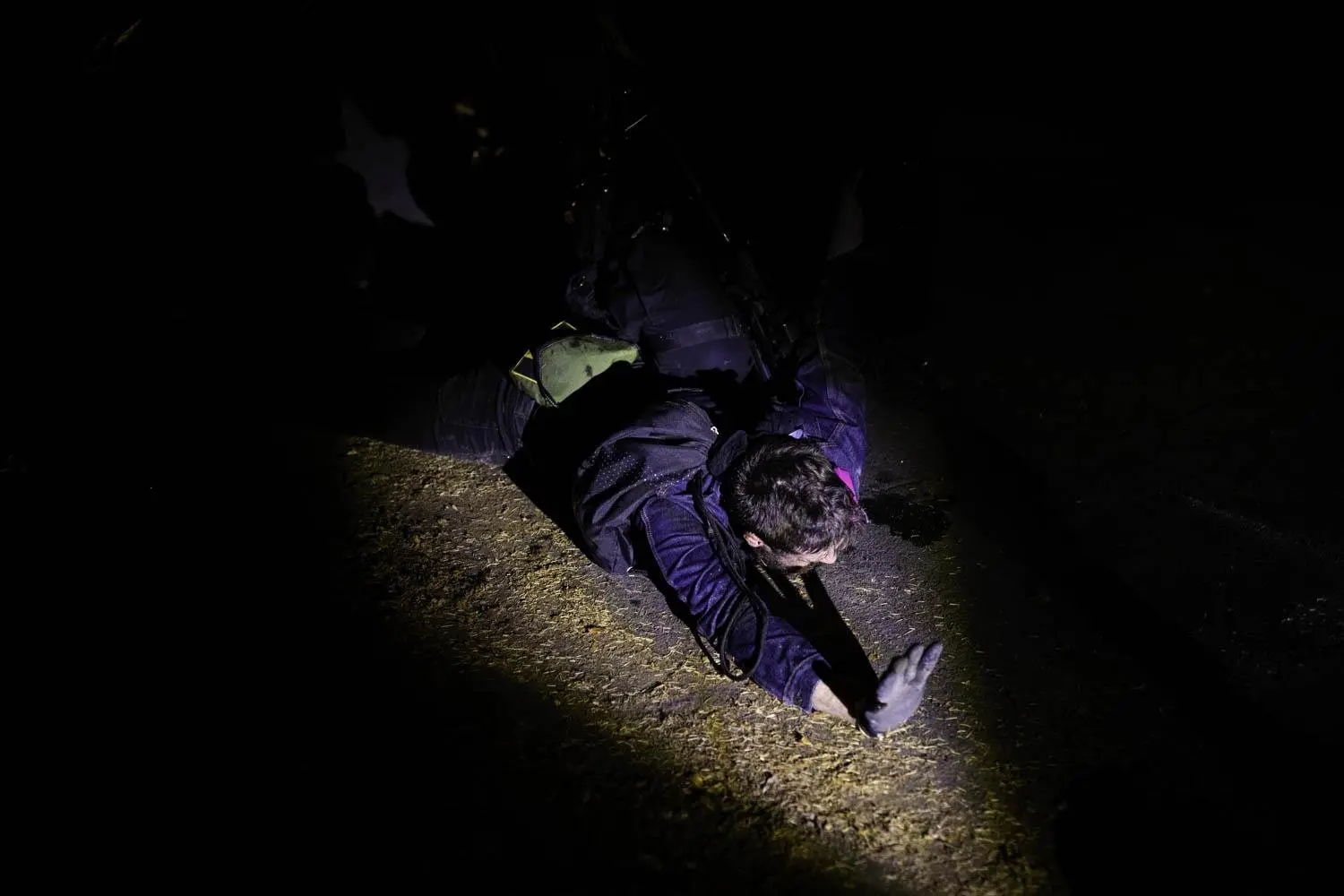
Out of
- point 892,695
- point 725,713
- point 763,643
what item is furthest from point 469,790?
point 892,695

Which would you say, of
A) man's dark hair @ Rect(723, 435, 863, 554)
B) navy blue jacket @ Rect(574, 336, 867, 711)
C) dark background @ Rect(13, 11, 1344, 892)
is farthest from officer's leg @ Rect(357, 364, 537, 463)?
man's dark hair @ Rect(723, 435, 863, 554)

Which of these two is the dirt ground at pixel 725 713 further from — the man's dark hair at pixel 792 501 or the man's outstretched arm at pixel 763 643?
the man's dark hair at pixel 792 501

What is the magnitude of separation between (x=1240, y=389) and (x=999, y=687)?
2.81m

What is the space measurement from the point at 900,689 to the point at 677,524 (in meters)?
0.89

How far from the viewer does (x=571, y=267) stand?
14.5 feet

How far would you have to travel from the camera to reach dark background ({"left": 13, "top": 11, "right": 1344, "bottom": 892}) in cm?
253

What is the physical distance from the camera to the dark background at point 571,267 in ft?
8.29

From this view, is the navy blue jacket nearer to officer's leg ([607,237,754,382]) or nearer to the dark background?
officer's leg ([607,237,754,382])

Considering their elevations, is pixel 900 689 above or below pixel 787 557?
below

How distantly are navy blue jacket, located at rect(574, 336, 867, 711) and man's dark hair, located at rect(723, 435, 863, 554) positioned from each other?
0.14 m

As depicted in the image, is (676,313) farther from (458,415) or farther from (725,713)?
(725,713)

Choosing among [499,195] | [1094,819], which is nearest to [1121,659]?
[1094,819]

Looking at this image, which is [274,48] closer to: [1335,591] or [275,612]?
[275,612]

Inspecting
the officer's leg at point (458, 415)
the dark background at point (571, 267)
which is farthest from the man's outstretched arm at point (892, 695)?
the officer's leg at point (458, 415)
